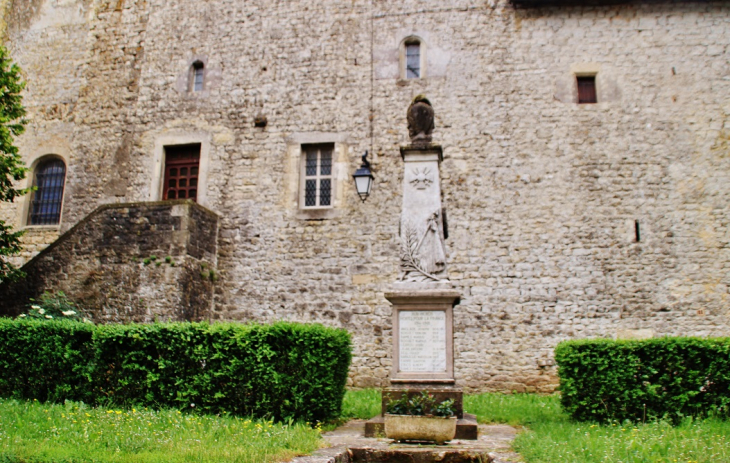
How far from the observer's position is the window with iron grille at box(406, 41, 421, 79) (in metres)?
13.2

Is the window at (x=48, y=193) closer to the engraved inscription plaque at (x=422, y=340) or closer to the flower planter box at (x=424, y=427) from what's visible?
the engraved inscription plaque at (x=422, y=340)

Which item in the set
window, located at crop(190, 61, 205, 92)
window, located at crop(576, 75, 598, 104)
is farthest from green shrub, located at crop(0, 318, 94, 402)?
window, located at crop(576, 75, 598, 104)

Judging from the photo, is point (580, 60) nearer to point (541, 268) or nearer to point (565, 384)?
point (541, 268)

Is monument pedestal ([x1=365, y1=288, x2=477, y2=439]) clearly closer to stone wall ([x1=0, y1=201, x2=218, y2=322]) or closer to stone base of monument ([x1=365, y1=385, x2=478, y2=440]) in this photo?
stone base of monument ([x1=365, y1=385, x2=478, y2=440])

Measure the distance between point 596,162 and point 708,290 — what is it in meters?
3.17

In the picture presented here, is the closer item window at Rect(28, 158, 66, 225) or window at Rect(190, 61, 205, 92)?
window at Rect(190, 61, 205, 92)

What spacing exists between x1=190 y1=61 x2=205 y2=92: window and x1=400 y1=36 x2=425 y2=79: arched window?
461 centimetres

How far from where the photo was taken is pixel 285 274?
12484 millimetres

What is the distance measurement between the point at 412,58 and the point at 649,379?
8.55 meters

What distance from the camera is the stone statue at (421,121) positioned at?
7.41 m

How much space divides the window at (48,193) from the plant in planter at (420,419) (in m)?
10.8

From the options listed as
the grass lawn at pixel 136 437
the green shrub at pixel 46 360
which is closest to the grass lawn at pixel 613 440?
the grass lawn at pixel 136 437

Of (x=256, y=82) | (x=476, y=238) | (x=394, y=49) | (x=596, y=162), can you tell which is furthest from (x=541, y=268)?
(x=256, y=82)

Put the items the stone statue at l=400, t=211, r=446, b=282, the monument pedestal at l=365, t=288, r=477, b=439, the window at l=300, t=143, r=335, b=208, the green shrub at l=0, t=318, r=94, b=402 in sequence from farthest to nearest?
1. the window at l=300, t=143, r=335, b=208
2. the green shrub at l=0, t=318, r=94, b=402
3. the stone statue at l=400, t=211, r=446, b=282
4. the monument pedestal at l=365, t=288, r=477, b=439
